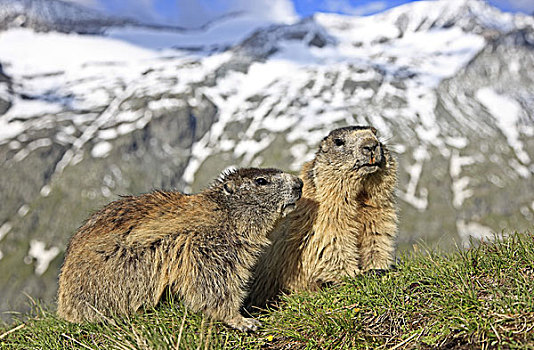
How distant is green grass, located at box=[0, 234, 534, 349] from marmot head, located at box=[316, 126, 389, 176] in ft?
4.93

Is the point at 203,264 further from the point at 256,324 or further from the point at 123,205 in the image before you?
the point at 123,205

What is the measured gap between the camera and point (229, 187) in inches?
265

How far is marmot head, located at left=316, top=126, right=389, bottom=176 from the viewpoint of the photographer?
6.89 meters

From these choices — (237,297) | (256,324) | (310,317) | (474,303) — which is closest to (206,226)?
(237,297)

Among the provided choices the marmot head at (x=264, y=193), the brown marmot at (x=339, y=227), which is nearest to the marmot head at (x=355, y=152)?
the brown marmot at (x=339, y=227)

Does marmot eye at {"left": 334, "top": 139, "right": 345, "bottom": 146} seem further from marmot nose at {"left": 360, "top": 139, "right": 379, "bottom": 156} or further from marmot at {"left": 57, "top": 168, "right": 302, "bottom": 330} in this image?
marmot at {"left": 57, "top": 168, "right": 302, "bottom": 330}

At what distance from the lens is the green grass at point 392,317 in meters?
4.36

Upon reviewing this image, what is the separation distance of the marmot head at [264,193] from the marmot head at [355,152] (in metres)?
0.93

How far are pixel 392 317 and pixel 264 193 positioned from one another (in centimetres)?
247

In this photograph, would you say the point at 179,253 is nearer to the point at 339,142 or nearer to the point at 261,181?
the point at 261,181

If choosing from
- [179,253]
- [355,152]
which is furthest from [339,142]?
[179,253]

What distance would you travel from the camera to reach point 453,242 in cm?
664

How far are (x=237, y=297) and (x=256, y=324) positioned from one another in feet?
1.48

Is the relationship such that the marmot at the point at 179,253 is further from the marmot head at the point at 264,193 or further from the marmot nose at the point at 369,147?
the marmot nose at the point at 369,147
